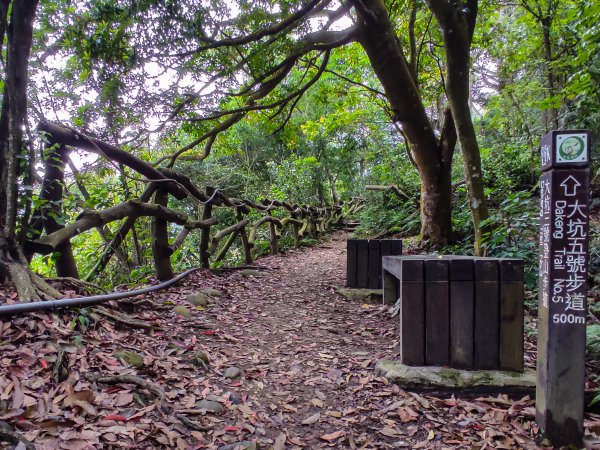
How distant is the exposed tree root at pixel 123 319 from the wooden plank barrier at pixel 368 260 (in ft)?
10.4

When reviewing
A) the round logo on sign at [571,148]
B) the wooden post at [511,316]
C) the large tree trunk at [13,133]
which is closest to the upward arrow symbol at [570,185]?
the round logo on sign at [571,148]

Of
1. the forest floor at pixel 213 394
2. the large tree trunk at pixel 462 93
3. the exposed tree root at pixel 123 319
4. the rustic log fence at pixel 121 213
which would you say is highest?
the large tree trunk at pixel 462 93

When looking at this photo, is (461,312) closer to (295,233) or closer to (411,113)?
(411,113)

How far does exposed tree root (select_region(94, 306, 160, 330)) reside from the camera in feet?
9.10

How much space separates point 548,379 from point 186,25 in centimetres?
493

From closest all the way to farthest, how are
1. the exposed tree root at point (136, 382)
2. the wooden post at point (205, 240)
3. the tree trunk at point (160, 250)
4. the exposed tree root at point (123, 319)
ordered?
the exposed tree root at point (136, 382)
the exposed tree root at point (123, 319)
the tree trunk at point (160, 250)
the wooden post at point (205, 240)

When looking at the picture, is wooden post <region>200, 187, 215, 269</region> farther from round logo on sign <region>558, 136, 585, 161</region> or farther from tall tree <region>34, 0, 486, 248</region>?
round logo on sign <region>558, 136, 585, 161</region>

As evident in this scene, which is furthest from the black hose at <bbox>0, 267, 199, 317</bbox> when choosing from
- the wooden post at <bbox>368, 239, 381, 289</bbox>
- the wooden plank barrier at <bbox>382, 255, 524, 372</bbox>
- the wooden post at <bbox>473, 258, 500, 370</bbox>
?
the wooden post at <bbox>368, 239, 381, 289</bbox>

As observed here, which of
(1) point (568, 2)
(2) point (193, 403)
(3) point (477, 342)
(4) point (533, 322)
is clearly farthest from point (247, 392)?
(1) point (568, 2)

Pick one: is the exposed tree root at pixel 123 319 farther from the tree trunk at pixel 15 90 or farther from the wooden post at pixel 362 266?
the wooden post at pixel 362 266

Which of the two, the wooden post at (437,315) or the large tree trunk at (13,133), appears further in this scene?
the wooden post at (437,315)

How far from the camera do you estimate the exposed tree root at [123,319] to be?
277 cm

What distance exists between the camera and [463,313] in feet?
9.32

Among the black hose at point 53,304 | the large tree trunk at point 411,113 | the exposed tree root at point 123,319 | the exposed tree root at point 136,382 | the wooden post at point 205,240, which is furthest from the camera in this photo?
the large tree trunk at point 411,113
